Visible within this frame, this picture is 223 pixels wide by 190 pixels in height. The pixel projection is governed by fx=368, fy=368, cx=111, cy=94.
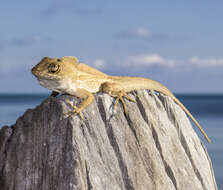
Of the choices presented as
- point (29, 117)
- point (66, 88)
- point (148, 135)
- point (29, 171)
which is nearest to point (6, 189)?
point (29, 171)

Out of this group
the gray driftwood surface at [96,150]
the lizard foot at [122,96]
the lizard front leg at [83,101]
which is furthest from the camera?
the lizard foot at [122,96]

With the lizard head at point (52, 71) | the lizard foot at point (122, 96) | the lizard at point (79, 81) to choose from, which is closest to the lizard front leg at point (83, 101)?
the lizard at point (79, 81)

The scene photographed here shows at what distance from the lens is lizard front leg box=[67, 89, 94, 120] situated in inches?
178

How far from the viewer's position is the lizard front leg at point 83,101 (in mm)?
4523

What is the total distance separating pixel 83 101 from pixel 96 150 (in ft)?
2.11

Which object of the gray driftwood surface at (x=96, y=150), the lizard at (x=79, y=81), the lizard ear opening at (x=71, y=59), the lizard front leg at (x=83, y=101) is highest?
the lizard ear opening at (x=71, y=59)

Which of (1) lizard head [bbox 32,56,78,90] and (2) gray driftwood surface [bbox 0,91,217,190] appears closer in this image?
(2) gray driftwood surface [bbox 0,91,217,190]

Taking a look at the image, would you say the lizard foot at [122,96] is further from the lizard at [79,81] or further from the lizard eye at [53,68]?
the lizard eye at [53,68]

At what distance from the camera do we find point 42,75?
192 inches

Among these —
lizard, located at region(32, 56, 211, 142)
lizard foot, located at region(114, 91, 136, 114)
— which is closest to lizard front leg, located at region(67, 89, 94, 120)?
lizard, located at region(32, 56, 211, 142)

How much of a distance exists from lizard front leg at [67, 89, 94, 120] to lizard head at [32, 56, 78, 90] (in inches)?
10.7

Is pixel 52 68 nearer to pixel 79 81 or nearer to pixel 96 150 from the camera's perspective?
pixel 79 81

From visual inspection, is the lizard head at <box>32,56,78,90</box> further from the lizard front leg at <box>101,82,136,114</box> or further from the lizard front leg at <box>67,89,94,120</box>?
the lizard front leg at <box>101,82,136,114</box>

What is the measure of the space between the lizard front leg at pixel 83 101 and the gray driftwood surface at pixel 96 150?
0.07 m
